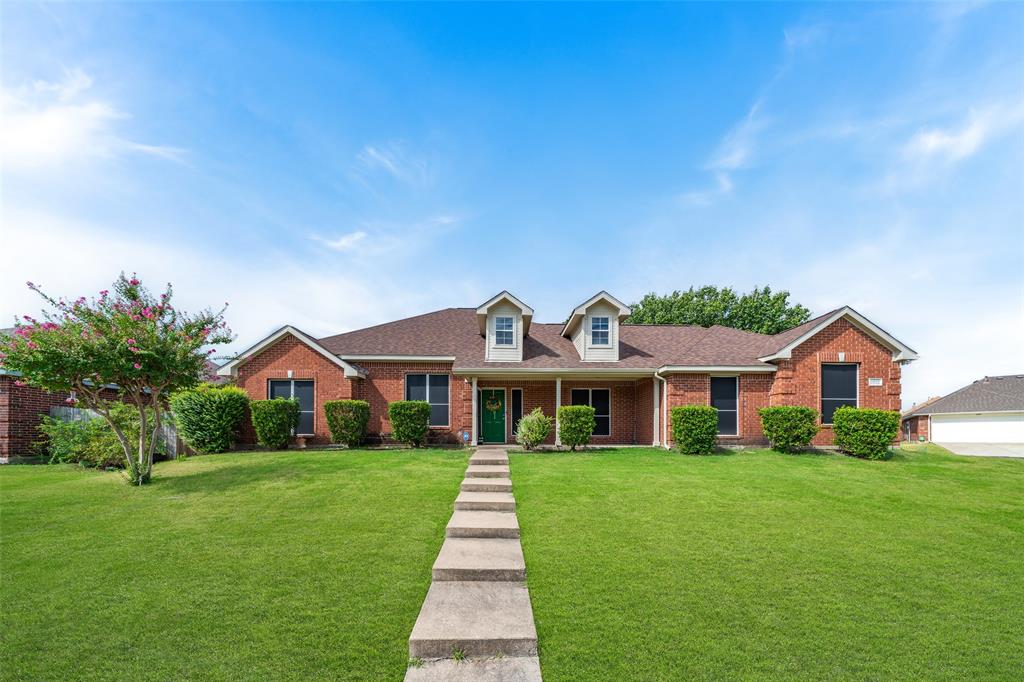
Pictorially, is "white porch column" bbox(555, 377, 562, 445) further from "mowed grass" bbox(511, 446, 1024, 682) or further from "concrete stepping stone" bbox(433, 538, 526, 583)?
"concrete stepping stone" bbox(433, 538, 526, 583)

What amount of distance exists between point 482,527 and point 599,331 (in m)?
12.2

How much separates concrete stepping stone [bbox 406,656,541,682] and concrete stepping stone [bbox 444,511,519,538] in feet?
8.59

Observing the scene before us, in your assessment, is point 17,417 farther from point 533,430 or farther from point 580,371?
point 580,371

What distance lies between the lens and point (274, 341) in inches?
645

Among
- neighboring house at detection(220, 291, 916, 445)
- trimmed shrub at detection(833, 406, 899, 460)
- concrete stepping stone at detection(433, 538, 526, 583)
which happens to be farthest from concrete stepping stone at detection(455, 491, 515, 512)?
trimmed shrub at detection(833, 406, 899, 460)

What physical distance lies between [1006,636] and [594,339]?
14012mm

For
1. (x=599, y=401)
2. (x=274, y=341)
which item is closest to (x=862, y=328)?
(x=599, y=401)

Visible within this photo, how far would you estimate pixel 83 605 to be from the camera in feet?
14.8

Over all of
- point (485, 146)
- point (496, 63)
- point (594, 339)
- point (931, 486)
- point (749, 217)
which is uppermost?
point (496, 63)

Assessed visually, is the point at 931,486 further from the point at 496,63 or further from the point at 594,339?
the point at 496,63

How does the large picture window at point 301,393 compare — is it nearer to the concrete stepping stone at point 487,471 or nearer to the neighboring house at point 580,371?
the neighboring house at point 580,371

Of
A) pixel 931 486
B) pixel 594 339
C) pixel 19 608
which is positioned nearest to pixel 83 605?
pixel 19 608

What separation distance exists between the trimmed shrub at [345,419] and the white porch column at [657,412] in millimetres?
9822

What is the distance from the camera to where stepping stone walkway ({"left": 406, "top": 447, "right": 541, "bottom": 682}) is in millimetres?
3648
